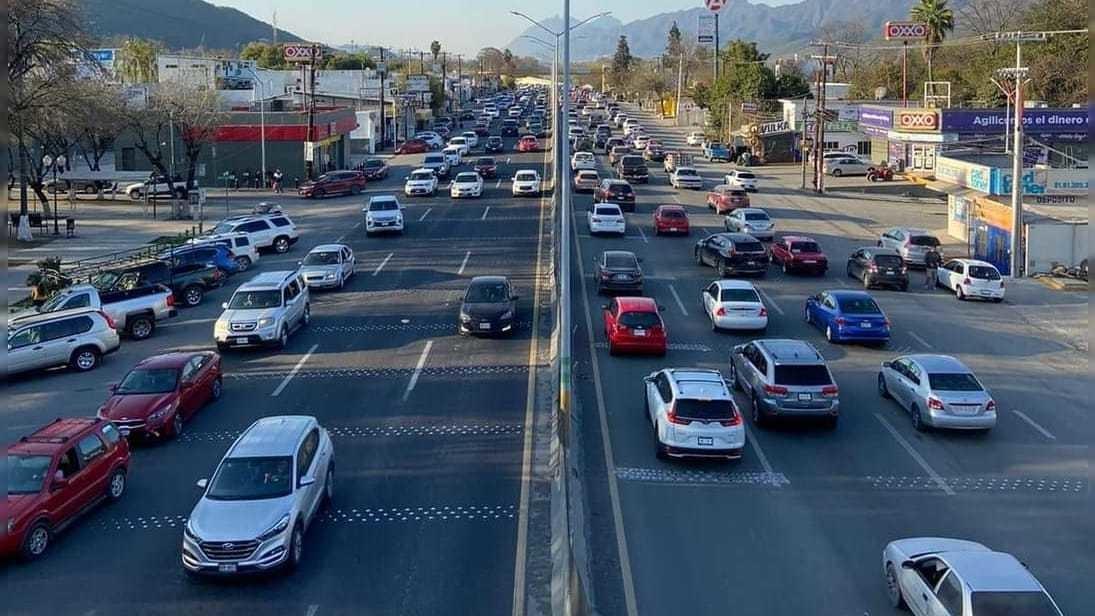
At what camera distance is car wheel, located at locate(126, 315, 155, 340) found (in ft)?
99.5

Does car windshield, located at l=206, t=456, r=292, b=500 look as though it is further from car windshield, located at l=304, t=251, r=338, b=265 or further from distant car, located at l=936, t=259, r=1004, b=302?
distant car, located at l=936, t=259, r=1004, b=302

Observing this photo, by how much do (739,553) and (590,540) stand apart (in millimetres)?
2060

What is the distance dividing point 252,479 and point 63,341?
13031mm

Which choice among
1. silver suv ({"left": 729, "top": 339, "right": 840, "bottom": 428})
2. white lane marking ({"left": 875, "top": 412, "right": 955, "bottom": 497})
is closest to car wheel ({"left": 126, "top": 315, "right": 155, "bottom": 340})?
silver suv ({"left": 729, "top": 339, "right": 840, "bottom": 428})

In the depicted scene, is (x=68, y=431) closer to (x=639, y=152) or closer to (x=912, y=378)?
(x=912, y=378)

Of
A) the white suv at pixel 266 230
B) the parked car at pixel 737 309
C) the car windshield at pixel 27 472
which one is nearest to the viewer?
the car windshield at pixel 27 472

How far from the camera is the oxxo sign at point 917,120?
70062mm

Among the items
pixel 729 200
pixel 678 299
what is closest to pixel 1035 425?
pixel 678 299

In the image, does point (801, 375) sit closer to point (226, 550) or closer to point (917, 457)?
point (917, 457)

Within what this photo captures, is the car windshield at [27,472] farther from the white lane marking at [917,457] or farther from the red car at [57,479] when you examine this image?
the white lane marking at [917,457]

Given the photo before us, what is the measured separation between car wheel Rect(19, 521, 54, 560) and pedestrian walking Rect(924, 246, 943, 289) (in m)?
28.8

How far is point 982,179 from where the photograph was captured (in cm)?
5441

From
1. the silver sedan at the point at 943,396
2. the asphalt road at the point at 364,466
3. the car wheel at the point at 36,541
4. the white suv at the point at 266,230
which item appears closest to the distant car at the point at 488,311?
the asphalt road at the point at 364,466

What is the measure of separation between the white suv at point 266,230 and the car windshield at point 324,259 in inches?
296
